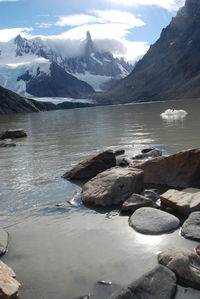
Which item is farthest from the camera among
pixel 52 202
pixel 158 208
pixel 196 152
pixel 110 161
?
pixel 110 161

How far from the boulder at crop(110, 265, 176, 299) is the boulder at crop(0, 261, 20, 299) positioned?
196 centimetres

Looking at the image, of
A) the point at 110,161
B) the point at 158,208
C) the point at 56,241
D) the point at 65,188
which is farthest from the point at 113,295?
the point at 110,161

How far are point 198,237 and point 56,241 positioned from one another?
3.73 meters

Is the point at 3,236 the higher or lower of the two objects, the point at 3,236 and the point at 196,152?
the lower

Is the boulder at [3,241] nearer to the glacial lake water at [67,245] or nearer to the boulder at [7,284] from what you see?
the glacial lake water at [67,245]

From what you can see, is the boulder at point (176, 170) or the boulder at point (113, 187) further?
the boulder at point (176, 170)

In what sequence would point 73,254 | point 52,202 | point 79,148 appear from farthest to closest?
point 79,148 → point 52,202 → point 73,254

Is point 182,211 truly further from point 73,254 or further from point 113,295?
point 113,295

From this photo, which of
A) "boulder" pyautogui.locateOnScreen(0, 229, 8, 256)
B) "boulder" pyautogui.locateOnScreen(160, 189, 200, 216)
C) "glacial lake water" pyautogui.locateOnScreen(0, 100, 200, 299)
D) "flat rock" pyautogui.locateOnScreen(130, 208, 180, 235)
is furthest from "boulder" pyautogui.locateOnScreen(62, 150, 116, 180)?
"boulder" pyautogui.locateOnScreen(0, 229, 8, 256)

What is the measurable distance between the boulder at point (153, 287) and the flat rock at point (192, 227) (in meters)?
2.22

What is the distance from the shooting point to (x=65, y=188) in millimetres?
16734

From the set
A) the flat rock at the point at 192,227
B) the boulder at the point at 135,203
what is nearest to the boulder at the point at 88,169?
the boulder at the point at 135,203

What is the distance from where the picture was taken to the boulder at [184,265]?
8.23 m

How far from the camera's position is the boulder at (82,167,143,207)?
1372 centimetres
